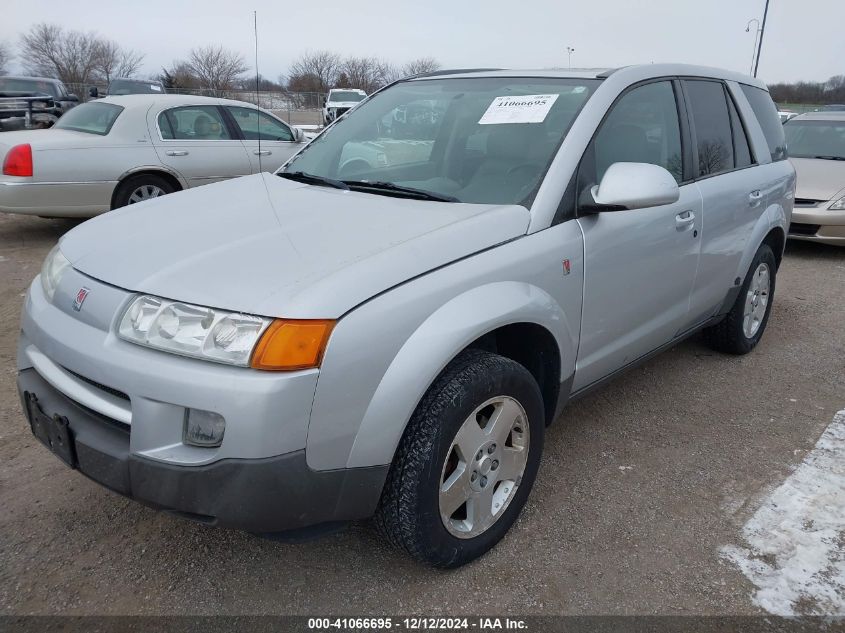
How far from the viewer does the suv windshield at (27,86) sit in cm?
1591

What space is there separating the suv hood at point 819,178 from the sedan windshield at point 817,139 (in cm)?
28

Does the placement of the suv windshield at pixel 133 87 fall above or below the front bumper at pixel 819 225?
above

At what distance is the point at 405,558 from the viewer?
7.96 feet

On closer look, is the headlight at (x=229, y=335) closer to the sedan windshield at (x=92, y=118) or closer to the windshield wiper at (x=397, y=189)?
the windshield wiper at (x=397, y=189)

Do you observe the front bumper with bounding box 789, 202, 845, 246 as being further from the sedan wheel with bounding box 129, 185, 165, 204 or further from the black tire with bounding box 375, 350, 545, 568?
the sedan wheel with bounding box 129, 185, 165, 204

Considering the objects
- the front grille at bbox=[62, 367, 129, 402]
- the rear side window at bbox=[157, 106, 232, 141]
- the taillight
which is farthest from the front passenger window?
the taillight

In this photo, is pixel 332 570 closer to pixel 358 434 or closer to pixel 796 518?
pixel 358 434

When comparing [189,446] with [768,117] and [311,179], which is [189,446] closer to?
[311,179]

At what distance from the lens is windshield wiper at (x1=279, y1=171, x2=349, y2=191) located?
2920 mm

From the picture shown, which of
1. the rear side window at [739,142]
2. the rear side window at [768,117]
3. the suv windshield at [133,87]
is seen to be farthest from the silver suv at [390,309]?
the suv windshield at [133,87]

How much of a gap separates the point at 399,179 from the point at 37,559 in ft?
6.40

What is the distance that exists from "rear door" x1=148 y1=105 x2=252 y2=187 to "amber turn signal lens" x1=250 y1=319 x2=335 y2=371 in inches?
238

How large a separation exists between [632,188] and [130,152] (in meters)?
5.87

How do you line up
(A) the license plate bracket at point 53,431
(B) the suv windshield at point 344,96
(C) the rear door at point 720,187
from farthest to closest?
1. (B) the suv windshield at point 344,96
2. (C) the rear door at point 720,187
3. (A) the license plate bracket at point 53,431
